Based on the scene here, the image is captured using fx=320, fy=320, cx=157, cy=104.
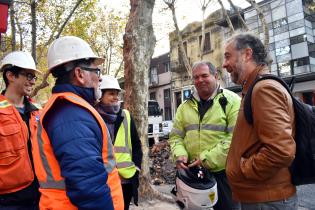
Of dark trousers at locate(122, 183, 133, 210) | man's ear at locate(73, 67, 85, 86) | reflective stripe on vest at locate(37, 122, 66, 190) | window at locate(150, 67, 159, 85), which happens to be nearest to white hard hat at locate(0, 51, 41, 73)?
man's ear at locate(73, 67, 85, 86)

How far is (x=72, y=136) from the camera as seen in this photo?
5.50 ft

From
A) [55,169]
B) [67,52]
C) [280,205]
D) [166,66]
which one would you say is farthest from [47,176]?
[166,66]

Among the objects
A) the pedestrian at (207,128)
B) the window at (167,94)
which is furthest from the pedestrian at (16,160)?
the window at (167,94)

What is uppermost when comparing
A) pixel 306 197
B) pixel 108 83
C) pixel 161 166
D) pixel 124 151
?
pixel 108 83

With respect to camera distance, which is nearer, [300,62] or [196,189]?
[196,189]

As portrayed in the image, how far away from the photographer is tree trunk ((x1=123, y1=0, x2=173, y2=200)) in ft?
20.3

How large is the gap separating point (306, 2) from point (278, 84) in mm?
23414

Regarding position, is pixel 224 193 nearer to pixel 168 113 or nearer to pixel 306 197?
pixel 306 197

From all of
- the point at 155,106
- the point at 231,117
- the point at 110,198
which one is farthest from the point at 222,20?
the point at 110,198

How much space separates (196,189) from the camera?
302 cm

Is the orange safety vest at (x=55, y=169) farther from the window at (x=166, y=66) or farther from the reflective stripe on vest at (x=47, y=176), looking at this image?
the window at (x=166, y=66)

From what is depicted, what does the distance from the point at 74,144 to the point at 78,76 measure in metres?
0.50

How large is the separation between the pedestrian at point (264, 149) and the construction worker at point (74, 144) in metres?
0.91

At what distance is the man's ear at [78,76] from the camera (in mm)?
1965
